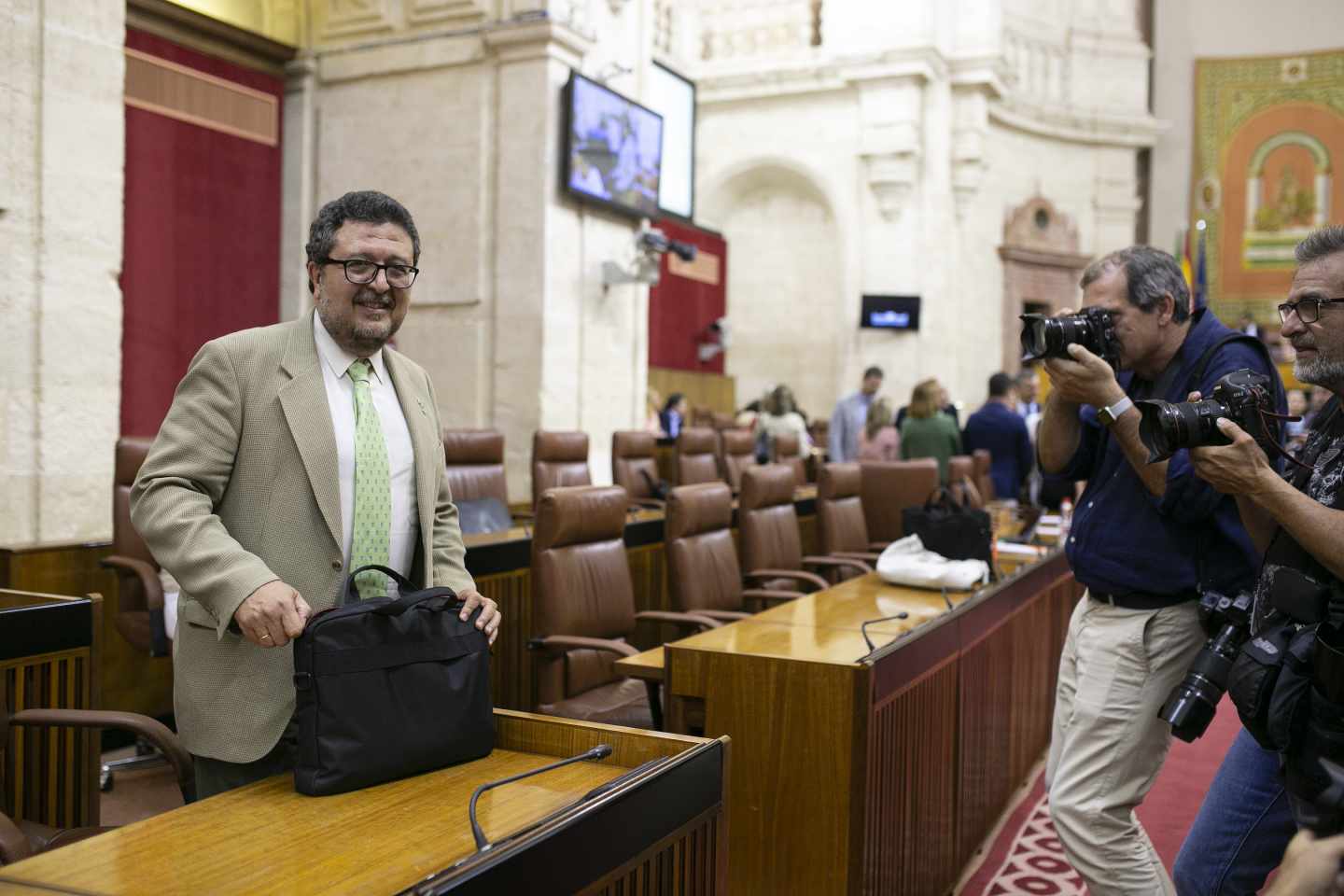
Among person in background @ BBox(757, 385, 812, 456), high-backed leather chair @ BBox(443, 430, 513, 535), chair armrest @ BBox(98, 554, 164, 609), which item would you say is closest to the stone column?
chair armrest @ BBox(98, 554, 164, 609)

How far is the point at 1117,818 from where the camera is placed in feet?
7.06

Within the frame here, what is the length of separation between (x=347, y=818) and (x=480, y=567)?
8.05 feet

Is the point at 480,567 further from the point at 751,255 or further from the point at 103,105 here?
the point at 751,255

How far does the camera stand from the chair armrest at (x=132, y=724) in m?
1.85

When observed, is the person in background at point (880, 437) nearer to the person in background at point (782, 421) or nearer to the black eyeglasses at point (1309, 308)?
the person in background at point (782, 421)

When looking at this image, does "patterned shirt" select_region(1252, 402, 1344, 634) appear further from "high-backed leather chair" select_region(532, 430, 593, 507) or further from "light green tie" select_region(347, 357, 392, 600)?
"high-backed leather chair" select_region(532, 430, 593, 507)

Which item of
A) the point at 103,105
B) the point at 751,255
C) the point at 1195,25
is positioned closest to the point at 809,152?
the point at 751,255

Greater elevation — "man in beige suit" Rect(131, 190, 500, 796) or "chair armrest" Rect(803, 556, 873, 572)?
"man in beige suit" Rect(131, 190, 500, 796)

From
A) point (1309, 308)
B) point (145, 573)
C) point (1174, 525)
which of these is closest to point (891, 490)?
point (145, 573)

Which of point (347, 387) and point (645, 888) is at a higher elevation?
point (347, 387)

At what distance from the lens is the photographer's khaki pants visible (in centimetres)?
215

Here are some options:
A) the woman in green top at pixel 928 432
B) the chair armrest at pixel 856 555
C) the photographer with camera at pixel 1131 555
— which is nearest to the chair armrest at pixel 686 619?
the photographer with camera at pixel 1131 555

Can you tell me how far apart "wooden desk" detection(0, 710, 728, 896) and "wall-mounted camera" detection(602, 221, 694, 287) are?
5.45 metres

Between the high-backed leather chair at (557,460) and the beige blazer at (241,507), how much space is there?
3814mm
